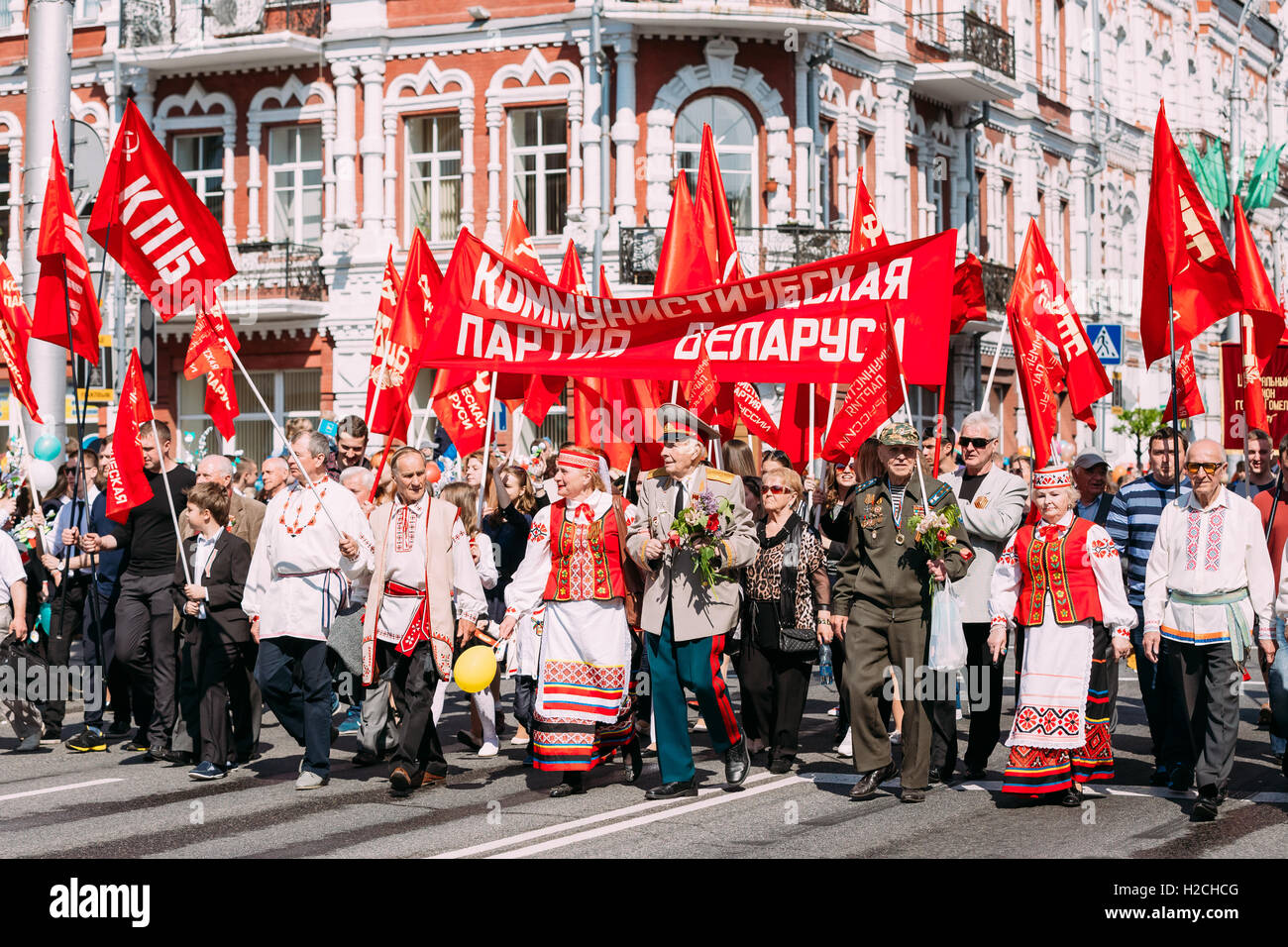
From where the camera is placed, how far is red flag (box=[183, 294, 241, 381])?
43.9 ft

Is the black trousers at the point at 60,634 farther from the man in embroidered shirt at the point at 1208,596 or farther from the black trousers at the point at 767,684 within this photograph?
the man in embroidered shirt at the point at 1208,596

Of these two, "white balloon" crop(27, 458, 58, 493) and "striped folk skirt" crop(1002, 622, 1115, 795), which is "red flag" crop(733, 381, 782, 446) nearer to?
"white balloon" crop(27, 458, 58, 493)

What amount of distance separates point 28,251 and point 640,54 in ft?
50.9

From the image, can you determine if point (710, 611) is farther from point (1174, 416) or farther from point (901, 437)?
point (1174, 416)

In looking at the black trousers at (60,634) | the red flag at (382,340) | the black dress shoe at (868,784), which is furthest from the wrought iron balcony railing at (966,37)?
the black dress shoe at (868,784)

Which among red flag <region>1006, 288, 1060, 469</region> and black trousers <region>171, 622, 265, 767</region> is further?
red flag <region>1006, 288, 1060, 469</region>

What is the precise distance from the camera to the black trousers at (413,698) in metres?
10.1

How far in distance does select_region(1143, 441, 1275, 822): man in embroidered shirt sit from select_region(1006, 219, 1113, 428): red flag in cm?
525

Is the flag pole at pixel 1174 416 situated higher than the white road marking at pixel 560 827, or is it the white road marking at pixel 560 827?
the flag pole at pixel 1174 416

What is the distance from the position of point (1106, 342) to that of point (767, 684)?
1337 centimetres

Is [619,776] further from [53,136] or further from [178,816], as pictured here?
[53,136]

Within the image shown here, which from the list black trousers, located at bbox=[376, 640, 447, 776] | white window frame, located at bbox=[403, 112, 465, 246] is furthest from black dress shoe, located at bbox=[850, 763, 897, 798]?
white window frame, located at bbox=[403, 112, 465, 246]
